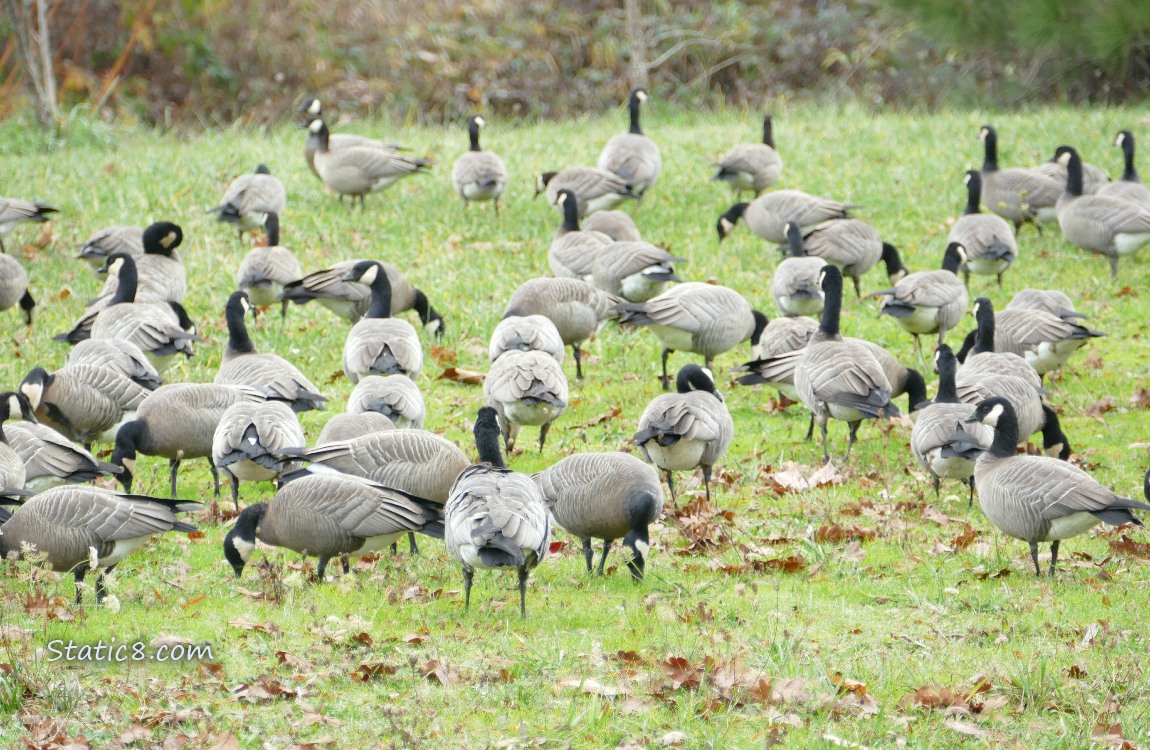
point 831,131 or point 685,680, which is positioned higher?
point 831,131

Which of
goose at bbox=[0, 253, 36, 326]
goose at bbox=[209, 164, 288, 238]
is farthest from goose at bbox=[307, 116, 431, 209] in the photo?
goose at bbox=[0, 253, 36, 326]

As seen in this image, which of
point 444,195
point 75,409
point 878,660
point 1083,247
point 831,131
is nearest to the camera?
point 878,660

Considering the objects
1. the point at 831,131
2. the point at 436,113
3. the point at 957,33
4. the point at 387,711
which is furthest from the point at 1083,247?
the point at 436,113

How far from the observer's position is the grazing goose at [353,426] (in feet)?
29.8

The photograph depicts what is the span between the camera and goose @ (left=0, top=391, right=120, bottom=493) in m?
8.68

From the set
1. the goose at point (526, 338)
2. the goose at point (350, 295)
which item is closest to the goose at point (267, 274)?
the goose at point (350, 295)

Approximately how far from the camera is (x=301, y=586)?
7617mm

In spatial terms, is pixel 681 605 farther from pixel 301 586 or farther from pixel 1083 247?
pixel 1083 247

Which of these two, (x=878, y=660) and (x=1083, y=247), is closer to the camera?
(x=878, y=660)

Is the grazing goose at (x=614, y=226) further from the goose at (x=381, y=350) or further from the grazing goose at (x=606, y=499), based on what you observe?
the grazing goose at (x=606, y=499)

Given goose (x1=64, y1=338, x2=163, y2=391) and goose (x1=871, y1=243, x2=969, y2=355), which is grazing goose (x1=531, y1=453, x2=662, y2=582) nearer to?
goose (x1=64, y1=338, x2=163, y2=391)

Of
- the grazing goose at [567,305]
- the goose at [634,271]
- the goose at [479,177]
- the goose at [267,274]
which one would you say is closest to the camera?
the grazing goose at [567,305]

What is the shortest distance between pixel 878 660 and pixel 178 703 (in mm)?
3711

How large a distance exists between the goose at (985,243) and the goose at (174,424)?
866cm
